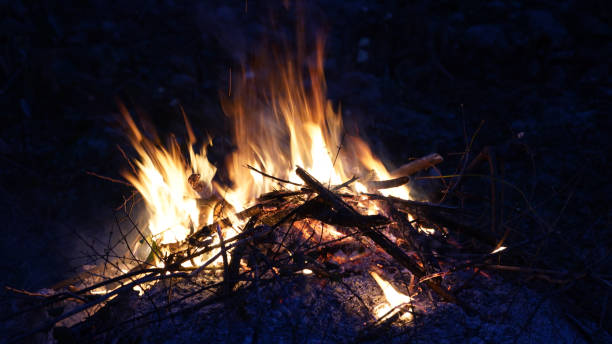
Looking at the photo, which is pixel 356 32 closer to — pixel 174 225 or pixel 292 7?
pixel 292 7

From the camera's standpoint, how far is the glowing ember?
6.30 ft

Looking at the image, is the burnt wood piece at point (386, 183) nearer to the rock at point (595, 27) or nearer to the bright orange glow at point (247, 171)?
the bright orange glow at point (247, 171)

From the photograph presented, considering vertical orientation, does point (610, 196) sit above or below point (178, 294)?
below

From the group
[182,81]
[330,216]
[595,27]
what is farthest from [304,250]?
[595,27]

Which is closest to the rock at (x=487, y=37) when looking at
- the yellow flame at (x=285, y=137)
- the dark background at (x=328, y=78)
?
the dark background at (x=328, y=78)

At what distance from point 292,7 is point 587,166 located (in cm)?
522

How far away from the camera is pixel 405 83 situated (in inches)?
231

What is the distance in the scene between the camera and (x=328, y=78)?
19.7 ft

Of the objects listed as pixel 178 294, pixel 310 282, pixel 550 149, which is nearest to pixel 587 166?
pixel 550 149

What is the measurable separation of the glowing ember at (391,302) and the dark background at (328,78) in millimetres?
2352

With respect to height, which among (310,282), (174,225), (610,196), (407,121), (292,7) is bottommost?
(610,196)

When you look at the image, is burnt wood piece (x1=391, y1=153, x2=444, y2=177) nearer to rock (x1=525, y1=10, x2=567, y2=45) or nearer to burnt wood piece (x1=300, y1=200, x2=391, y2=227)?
burnt wood piece (x1=300, y1=200, x2=391, y2=227)

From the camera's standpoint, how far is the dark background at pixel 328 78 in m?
4.16

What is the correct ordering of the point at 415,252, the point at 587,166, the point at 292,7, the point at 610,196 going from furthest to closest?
the point at 292,7 → the point at 587,166 → the point at 610,196 → the point at 415,252
